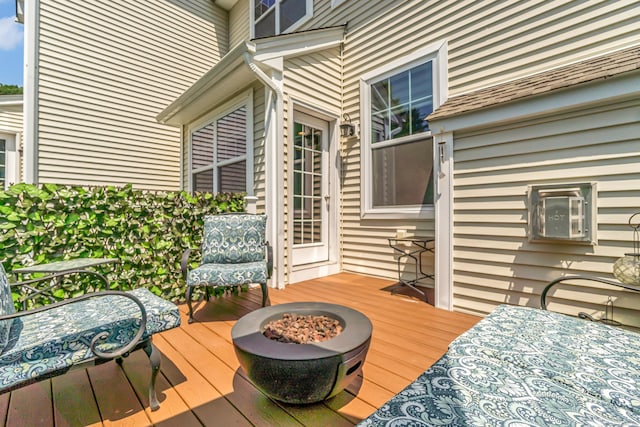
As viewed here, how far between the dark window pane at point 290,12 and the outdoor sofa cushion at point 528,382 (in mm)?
5959

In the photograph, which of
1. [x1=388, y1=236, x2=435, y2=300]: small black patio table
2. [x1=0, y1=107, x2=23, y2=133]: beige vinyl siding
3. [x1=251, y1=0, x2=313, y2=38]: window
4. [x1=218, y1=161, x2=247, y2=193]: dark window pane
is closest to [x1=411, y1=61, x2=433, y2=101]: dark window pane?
[x1=388, y1=236, x2=435, y2=300]: small black patio table

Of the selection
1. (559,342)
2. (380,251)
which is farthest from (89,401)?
(380,251)

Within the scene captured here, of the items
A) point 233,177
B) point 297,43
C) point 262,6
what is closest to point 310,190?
point 233,177

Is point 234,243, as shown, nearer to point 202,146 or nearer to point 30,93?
point 202,146

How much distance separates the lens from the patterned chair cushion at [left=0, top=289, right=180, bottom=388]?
1.26 m

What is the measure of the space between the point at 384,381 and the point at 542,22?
12.4ft

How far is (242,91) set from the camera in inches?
173

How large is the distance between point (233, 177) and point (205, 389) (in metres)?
3.58

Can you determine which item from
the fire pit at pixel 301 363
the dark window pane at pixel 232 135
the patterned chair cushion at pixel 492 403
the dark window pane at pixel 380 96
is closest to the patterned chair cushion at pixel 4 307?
the fire pit at pixel 301 363

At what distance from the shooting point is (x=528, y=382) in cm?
107

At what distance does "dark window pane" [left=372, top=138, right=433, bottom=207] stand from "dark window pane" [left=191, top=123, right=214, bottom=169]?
3.11 m

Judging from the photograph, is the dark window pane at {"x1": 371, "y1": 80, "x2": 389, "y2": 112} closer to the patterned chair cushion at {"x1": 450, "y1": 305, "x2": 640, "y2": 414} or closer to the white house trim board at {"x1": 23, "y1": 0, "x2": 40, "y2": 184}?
the patterned chair cushion at {"x1": 450, "y1": 305, "x2": 640, "y2": 414}

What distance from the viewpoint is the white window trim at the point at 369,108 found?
3641 mm

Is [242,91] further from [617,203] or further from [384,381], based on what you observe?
[617,203]
